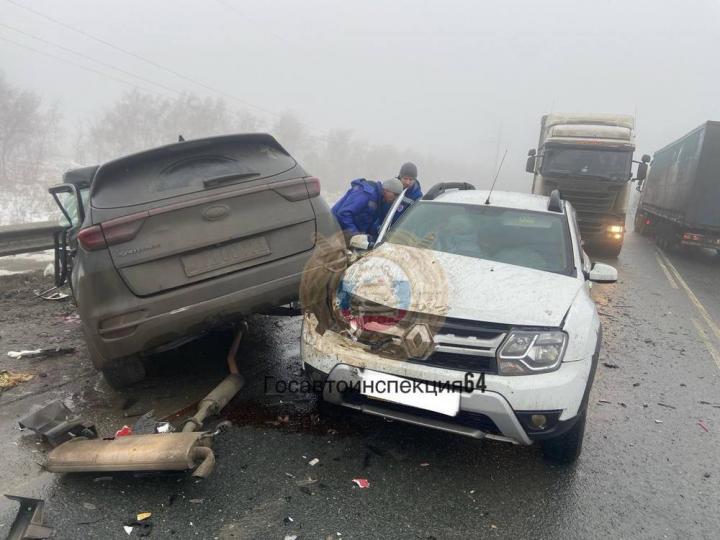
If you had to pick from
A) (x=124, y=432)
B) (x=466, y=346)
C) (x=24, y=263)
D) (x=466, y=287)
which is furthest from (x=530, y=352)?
(x=24, y=263)

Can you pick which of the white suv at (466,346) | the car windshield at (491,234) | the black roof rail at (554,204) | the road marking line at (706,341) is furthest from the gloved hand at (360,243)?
the road marking line at (706,341)

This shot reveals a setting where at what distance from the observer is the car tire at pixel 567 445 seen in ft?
8.96

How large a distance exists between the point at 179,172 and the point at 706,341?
6041 millimetres

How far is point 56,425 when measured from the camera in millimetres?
2770

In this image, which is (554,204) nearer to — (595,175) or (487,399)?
(487,399)

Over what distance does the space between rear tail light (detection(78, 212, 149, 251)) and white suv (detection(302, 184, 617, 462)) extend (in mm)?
1266

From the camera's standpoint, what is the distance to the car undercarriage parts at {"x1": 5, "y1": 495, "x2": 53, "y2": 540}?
204 cm

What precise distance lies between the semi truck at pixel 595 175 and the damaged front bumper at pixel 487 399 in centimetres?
855

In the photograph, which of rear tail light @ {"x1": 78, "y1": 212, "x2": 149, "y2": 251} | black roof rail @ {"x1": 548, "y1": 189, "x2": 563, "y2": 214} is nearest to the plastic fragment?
rear tail light @ {"x1": 78, "y1": 212, "x2": 149, "y2": 251}

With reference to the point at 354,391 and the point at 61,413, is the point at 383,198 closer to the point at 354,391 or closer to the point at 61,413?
the point at 354,391

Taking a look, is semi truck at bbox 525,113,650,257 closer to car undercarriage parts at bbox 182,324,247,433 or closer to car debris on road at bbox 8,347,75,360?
car undercarriage parts at bbox 182,324,247,433

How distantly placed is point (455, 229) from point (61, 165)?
4190 cm

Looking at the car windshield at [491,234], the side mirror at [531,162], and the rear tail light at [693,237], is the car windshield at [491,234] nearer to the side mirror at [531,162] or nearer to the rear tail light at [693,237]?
the rear tail light at [693,237]

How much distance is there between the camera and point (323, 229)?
142 inches
